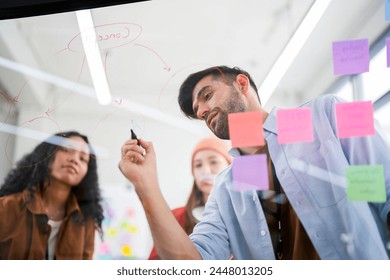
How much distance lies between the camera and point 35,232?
1221 millimetres

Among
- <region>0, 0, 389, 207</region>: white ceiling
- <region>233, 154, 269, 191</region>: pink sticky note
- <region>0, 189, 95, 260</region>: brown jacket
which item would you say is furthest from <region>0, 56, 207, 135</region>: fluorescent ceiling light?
<region>0, 189, 95, 260</region>: brown jacket

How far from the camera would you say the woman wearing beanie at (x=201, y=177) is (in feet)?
3.78

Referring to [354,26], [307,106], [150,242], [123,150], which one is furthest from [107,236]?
[354,26]

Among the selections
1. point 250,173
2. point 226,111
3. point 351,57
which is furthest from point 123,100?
point 351,57

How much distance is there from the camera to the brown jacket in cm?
120

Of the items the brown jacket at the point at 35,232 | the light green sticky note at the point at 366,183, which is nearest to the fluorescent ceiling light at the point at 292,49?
the light green sticky note at the point at 366,183

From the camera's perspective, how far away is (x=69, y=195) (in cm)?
123

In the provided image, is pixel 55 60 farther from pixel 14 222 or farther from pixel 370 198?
pixel 370 198

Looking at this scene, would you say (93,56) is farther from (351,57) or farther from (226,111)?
(351,57)

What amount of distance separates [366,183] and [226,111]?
0.41 m

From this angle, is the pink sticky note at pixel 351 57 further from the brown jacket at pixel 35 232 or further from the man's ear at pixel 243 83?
the brown jacket at pixel 35 232

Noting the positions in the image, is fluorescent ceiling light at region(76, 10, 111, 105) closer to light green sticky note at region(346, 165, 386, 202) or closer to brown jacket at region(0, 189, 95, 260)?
brown jacket at region(0, 189, 95, 260)

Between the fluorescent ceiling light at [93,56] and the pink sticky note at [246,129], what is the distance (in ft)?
1.25

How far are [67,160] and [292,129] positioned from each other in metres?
0.66
